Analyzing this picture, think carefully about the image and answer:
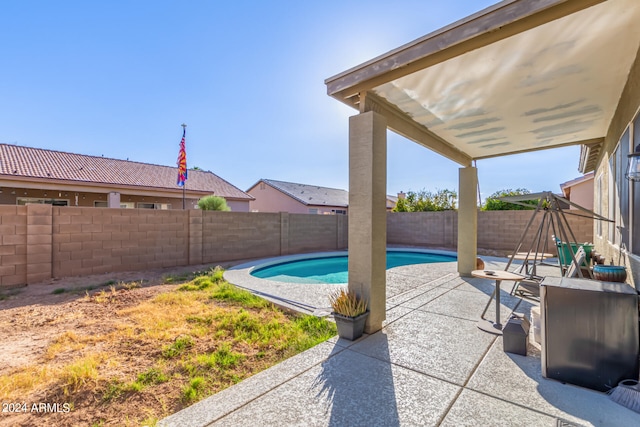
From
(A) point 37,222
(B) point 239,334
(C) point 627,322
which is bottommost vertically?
(B) point 239,334

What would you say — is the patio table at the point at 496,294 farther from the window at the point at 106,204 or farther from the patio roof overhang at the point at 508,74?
the window at the point at 106,204

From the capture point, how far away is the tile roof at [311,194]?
81.3 ft

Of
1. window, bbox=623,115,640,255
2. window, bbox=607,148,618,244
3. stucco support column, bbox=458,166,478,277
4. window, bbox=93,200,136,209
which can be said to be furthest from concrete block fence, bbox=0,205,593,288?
window, bbox=623,115,640,255

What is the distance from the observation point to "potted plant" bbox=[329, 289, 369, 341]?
3570 mm

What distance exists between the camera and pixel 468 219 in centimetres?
738

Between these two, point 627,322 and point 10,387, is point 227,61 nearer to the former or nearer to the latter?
point 10,387

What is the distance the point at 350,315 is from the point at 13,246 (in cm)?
801

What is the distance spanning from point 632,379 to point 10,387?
217 inches

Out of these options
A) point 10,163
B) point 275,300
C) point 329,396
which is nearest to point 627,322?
point 329,396

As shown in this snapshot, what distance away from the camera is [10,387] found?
2.68 m

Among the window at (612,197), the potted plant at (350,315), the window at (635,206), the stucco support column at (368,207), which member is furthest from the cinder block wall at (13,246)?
the window at (612,197)

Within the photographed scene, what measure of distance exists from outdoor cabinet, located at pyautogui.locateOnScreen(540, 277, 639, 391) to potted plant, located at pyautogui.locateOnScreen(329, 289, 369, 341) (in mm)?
1858

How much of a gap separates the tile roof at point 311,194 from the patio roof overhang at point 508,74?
18.3 metres

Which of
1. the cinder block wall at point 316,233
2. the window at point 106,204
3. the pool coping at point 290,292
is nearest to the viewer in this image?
the pool coping at point 290,292
